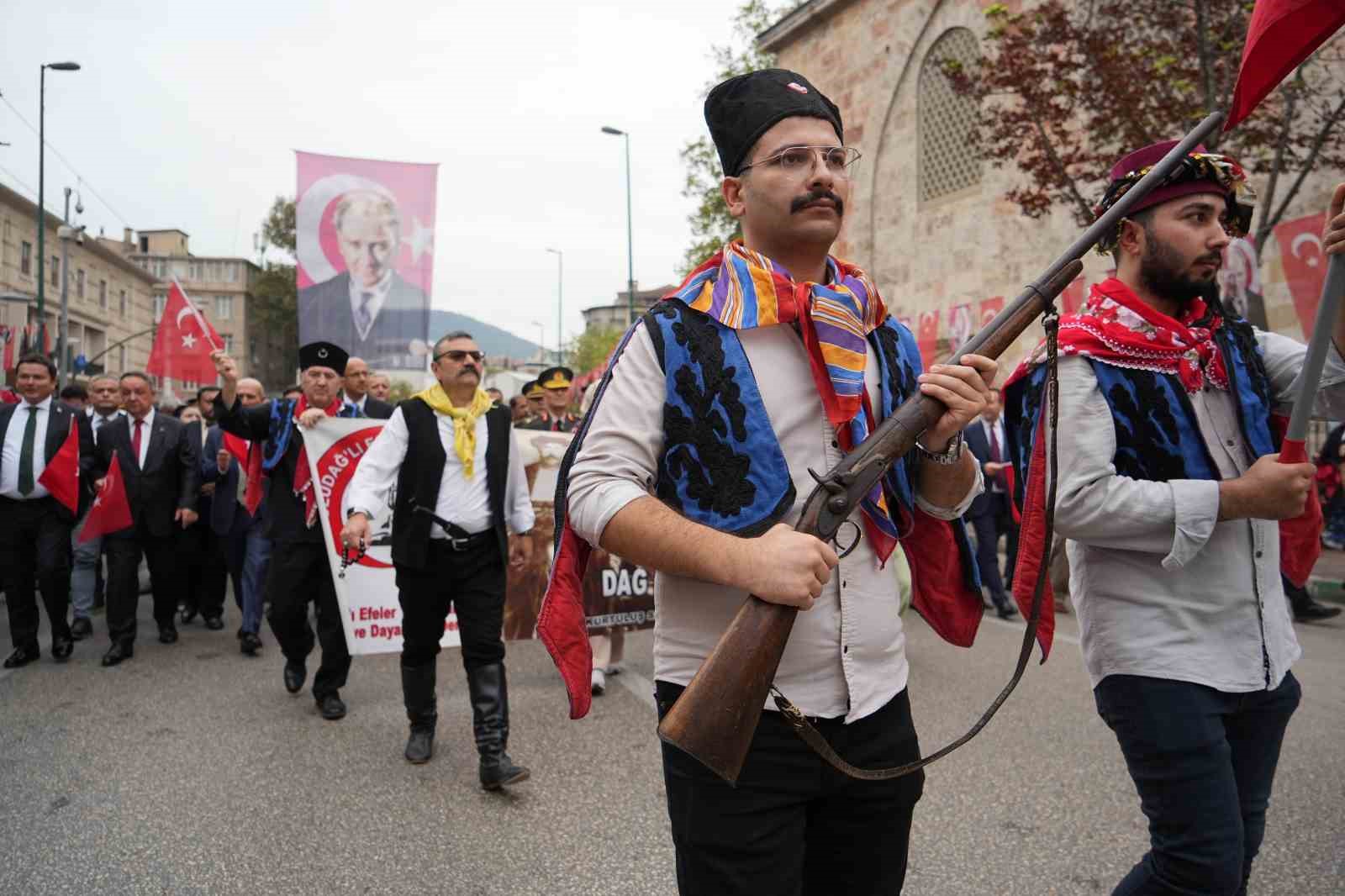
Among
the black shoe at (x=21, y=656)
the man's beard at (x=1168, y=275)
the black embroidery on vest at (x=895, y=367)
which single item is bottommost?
the black shoe at (x=21, y=656)

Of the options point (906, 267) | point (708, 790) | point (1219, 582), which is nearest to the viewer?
point (708, 790)

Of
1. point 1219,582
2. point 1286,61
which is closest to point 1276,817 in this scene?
point 1219,582

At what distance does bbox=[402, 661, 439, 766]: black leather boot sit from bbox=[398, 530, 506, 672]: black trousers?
0.49 ft

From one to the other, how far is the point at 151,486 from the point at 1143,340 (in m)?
7.39

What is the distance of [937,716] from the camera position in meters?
5.18

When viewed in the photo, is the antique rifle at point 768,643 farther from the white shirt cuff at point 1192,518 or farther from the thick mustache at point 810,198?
the white shirt cuff at point 1192,518

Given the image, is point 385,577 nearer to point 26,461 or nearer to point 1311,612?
point 26,461

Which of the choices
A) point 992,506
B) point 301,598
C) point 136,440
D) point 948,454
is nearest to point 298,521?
point 301,598

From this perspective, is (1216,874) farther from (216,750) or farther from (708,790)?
(216,750)

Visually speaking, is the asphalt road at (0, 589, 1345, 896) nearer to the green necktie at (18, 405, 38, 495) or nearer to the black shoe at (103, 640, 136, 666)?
the black shoe at (103, 640, 136, 666)

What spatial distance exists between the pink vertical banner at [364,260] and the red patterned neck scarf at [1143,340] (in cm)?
1041

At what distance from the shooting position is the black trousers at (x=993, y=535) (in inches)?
321

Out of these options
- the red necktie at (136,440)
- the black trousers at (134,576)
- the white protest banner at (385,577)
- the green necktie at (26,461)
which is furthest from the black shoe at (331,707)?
the red necktie at (136,440)

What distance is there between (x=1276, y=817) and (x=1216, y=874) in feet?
7.20
